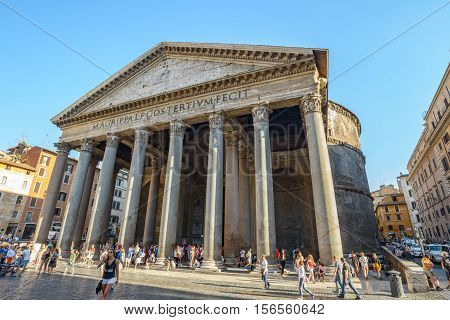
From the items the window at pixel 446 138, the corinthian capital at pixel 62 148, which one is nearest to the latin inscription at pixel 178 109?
the corinthian capital at pixel 62 148

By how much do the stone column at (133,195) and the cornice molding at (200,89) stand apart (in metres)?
2.10

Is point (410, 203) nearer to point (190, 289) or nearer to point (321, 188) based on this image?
point (321, 188)

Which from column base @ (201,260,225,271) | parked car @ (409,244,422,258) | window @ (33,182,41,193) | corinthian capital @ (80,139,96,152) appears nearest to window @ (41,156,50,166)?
window @ (33,182,41,193)

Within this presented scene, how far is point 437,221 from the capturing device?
32938mm

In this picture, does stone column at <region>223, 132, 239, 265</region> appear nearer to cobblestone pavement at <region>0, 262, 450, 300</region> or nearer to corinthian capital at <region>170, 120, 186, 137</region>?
cobblestone pavement at <region>0, 262, 450, 300</region>

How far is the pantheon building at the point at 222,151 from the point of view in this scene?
11750mm

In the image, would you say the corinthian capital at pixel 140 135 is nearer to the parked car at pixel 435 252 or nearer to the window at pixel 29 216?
the parked car at pixel 435 252

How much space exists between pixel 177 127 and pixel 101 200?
6.51 meters

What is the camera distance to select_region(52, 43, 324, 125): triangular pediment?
517 inches

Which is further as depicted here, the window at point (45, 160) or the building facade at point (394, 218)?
the building facade at point (394, 218)

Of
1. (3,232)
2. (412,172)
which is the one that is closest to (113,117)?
(3,232)

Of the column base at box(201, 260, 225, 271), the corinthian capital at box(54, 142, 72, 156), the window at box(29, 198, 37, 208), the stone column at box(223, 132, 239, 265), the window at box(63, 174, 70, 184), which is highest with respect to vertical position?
the window at box(63, 174, 70, 184)

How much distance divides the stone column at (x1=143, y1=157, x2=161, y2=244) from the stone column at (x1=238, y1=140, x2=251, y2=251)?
789 cm
